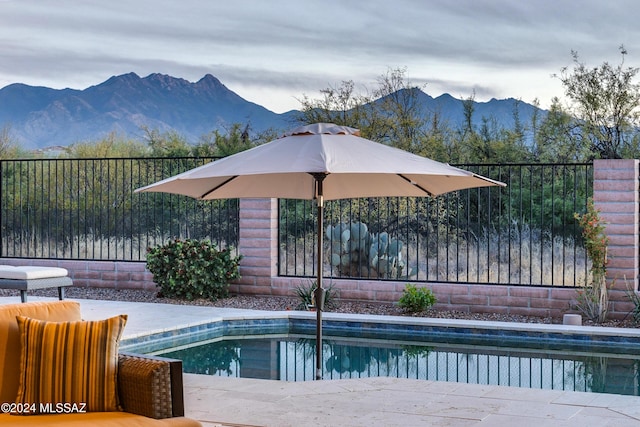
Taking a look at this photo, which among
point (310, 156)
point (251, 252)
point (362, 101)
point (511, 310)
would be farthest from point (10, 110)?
point (310, 156)

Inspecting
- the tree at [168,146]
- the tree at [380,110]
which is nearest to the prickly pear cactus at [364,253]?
the tree at [380,110]

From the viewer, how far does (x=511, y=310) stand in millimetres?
9914

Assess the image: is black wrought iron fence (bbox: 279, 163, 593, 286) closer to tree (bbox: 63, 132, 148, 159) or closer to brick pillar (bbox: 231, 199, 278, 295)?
brick pillar (bbox: 231, 199, 278, 295)

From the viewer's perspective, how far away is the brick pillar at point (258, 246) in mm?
11109

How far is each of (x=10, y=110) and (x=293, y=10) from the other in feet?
86.4

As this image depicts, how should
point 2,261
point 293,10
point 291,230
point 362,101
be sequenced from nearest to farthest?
point 2,261
point 291,230
point 362,101
point 293,10

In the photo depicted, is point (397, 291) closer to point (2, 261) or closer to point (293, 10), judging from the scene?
point (2, 261)

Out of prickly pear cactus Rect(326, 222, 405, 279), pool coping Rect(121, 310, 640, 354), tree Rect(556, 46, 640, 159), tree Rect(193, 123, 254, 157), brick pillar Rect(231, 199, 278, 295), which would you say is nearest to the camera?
pool coping Rect(121, 310, 640, 354)

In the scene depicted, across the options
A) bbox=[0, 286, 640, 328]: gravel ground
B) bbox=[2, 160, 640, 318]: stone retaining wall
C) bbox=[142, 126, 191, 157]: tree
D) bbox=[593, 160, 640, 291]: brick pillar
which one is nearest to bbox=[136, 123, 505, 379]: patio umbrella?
bbox=[0, 286, 640, 328]: gravel ground

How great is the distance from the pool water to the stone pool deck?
111 centimetres

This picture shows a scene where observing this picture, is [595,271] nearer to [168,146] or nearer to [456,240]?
[456,240]

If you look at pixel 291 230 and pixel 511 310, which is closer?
pixel 511 310

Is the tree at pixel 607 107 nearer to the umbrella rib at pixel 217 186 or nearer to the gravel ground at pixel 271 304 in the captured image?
the gravel ground at pixel 271 304

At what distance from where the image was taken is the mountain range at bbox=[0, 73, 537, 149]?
3894 cm
